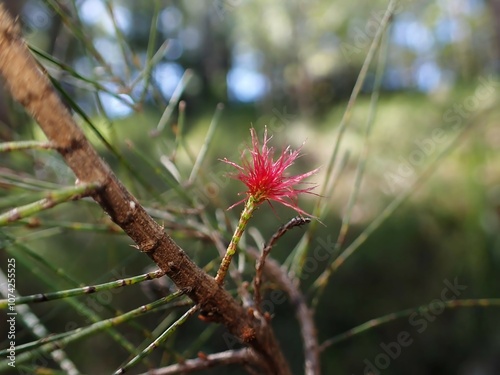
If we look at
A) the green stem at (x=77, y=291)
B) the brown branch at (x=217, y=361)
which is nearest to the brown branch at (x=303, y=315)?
the brown branch at (x=217, y=361)

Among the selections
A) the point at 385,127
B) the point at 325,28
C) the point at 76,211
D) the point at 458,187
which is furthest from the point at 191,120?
the point at 458,187

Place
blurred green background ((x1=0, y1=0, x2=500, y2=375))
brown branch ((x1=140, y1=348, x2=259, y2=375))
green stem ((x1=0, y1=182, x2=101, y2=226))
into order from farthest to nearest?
1. blurred green background ((x1=0, y1=0, x2=500, y2=375))
2. brown branch ((x1=140, y1=348, x2=259, y2=375))
3. green stem ((x1=0, y1=182, x2=101, y2=226))

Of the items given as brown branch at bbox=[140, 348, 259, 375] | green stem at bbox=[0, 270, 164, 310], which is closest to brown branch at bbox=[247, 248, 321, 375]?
brown branch at bbox=[140, 348, 259, 375]

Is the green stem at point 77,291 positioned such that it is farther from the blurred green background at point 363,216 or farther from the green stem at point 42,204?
the blurred green background at point 363,216

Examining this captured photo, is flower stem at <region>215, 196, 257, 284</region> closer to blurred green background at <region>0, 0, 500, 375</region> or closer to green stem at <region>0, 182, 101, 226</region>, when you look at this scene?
green stem at <region>0, 182, 101, 226</region>

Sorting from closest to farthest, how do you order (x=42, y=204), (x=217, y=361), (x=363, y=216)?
(x=42, y=204) < (x=217, y=361) < (x=363, y=216)

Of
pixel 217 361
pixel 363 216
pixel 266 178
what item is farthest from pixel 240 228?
pixel 363 216

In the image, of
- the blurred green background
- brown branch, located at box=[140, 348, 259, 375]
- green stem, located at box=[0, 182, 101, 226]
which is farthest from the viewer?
the blurred green background

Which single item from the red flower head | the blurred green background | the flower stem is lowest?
the flower stem

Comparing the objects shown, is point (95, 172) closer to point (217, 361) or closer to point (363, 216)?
point (217, 361)
